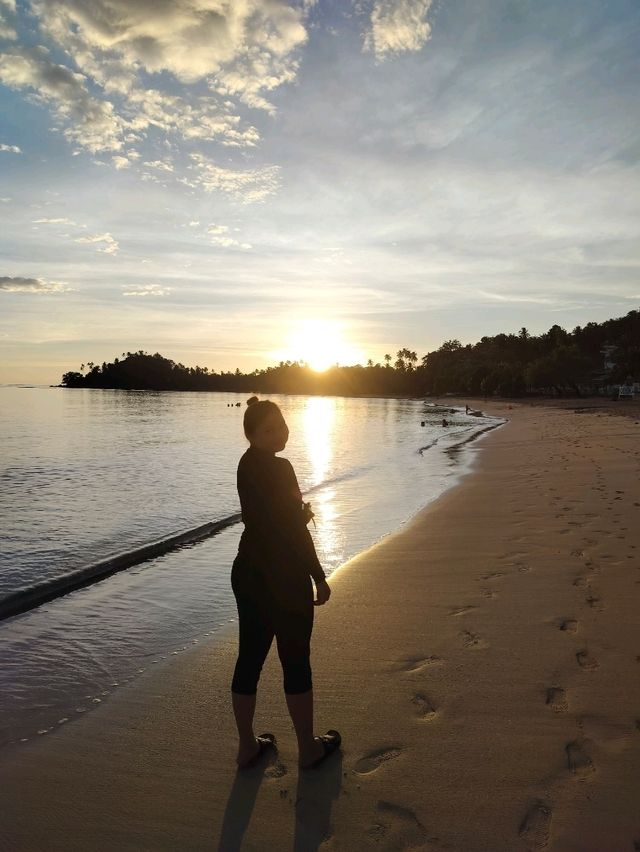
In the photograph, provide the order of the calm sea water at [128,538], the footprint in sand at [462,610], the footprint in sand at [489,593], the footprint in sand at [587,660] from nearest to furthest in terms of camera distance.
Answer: the footprint in sand at [587,660], the calm sea water at [128,538], the footprint in sand at [462,610], the footprint in sand at [489,593]

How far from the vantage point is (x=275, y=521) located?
336 centimetres

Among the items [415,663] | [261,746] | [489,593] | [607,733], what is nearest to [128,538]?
[489,593]

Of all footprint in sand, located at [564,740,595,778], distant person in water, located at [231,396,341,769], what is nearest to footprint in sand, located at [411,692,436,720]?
distant person in water, located at [231,396,341,769]

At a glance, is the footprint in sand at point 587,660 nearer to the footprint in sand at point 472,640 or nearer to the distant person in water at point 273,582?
the footprint in sand at point 472,640

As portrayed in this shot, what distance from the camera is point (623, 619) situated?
17.5 ft

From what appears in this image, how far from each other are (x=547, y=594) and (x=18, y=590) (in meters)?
6.98

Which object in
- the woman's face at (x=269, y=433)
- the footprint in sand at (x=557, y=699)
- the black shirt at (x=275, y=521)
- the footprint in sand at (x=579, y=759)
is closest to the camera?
the footprint in sand at (x=579, y=759)

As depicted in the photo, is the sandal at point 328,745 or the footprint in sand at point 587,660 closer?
the sandal at point 328,745

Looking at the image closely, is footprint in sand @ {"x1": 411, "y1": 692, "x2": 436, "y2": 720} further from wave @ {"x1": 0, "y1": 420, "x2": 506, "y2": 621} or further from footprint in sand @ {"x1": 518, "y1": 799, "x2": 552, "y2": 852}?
wave @ {"x1": 0, "y1": 420, "x2": 506, "y2": 621}

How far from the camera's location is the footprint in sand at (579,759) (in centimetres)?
324

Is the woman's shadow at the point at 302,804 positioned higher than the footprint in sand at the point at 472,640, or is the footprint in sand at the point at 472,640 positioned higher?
the footprint in sand at the point at 472,640

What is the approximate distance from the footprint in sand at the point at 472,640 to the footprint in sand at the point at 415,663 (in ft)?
1.29

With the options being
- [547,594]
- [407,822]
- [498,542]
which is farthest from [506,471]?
[407,822]

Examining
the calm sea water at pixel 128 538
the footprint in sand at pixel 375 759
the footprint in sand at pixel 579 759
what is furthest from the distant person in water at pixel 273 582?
the calm sea water at pixel 128 538
